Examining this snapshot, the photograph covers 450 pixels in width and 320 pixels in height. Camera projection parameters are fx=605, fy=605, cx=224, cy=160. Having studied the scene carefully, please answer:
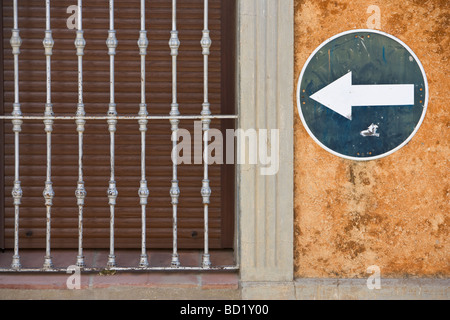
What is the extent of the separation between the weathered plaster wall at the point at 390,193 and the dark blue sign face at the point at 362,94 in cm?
6

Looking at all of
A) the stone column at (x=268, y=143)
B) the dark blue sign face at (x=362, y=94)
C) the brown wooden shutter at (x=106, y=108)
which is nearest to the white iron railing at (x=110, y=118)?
the stone column at (x=268, y=143)

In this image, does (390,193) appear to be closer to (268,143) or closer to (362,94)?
(362,94)

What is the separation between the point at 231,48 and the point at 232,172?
3.03ft

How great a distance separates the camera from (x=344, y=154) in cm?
406

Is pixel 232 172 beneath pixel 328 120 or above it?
beneath

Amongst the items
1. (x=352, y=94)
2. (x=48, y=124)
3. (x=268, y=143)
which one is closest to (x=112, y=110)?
(x=48, y=124)

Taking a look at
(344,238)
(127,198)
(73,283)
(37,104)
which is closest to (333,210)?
(344,238)

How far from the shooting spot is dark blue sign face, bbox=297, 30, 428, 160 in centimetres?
402

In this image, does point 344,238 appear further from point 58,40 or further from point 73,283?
point 58,40

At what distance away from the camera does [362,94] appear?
159 inches

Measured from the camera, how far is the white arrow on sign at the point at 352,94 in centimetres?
403

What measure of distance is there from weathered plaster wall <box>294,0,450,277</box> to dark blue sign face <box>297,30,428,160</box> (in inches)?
2.4

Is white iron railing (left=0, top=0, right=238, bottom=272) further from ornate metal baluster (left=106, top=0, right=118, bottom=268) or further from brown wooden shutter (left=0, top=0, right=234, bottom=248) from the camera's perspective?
brown wooden shutter (left=0, top=0, right=234, bottom=248)

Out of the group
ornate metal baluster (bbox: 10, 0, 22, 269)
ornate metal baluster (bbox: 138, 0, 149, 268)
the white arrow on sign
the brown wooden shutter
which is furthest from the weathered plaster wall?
ornate metal baluster (bbox: 10, 0, 22, 269)
